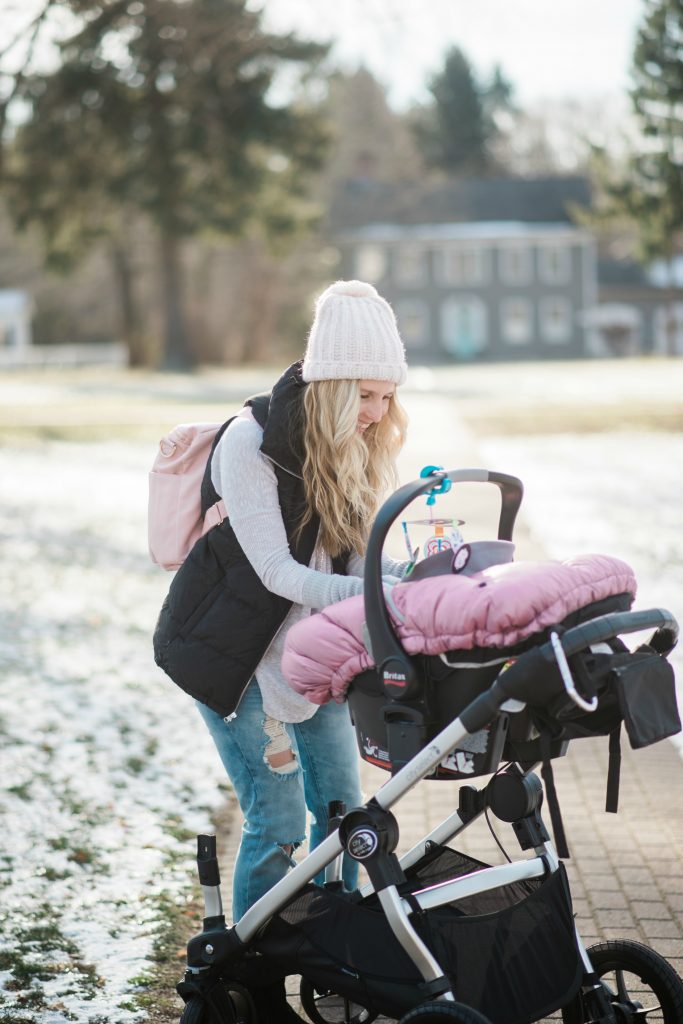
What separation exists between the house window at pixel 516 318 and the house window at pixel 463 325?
3.45 ft

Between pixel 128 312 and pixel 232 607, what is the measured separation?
193ft

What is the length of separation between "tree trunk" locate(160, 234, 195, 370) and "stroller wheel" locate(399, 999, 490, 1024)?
5149cm

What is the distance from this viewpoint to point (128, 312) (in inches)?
2393

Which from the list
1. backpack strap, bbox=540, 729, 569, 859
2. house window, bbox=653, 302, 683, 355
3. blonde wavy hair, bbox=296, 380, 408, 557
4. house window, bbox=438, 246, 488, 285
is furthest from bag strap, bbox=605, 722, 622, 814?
house window, bbox=653, 302, 683, 355

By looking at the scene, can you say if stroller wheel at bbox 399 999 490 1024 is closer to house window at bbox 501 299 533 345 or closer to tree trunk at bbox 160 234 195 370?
tree trunk at bbox 160 234 195 370

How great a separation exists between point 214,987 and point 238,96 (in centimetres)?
2827

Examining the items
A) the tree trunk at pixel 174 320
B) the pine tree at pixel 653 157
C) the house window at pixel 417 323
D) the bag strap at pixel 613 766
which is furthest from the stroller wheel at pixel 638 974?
the house window at pixel 417 323

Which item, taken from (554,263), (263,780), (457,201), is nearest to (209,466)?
(263,780)

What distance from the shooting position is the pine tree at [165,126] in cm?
2103

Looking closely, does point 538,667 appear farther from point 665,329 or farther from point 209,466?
point 665,329

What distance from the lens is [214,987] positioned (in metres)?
3.22

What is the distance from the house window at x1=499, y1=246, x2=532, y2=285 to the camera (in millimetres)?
73062

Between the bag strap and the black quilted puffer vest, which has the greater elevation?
the black quilted puffer vest

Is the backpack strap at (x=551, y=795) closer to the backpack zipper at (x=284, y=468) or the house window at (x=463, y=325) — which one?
the backpack zipper at (x=284, y=468)
